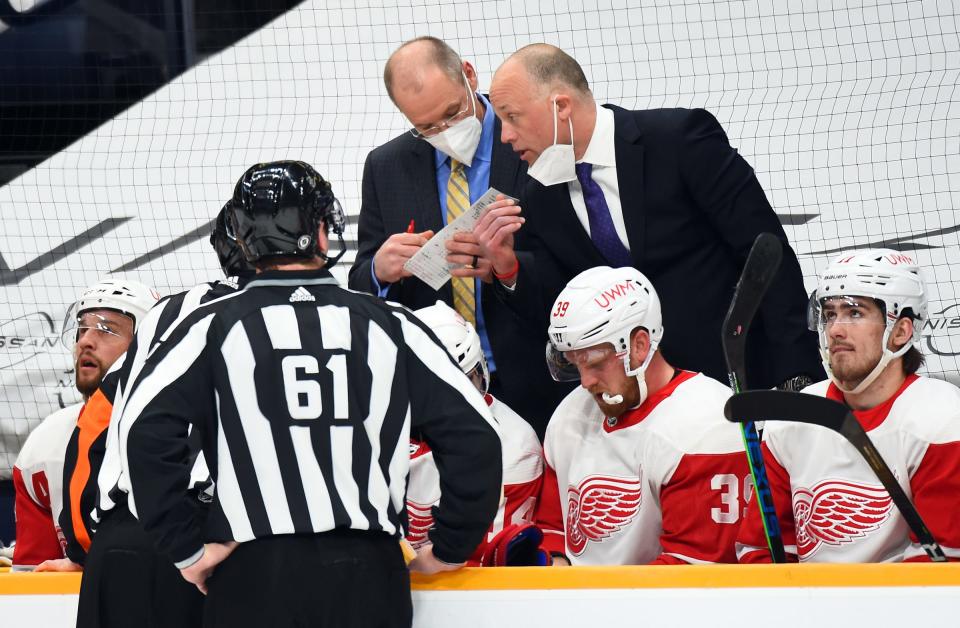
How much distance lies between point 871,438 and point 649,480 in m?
0.45

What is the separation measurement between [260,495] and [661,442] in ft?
→ 3.21

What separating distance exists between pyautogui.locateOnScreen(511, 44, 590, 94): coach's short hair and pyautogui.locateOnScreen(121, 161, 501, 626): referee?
3.61 ft

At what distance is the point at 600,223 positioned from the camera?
286cm

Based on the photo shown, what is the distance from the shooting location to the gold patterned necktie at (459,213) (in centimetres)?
306

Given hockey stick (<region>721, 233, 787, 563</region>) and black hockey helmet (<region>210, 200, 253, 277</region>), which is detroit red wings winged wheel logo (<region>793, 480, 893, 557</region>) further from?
black hockey helmet (<region>210, 200, 253, 277</region>)

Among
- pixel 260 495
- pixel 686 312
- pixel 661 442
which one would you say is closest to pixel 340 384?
Answer: pixel 260 495

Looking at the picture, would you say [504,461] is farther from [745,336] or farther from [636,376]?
[745,336]

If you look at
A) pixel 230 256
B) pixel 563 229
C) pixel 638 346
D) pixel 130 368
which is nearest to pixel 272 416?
pixel 130 368

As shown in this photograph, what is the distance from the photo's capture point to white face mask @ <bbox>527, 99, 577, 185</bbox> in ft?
9.16

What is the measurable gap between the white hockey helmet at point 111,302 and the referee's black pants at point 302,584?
131 cm

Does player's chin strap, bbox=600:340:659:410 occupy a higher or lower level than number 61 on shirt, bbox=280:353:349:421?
lower

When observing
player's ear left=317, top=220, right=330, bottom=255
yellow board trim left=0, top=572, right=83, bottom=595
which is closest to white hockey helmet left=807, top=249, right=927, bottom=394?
player's ear left=317, top=220, right=330, bottom=255

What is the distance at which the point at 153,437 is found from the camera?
5.74 feet

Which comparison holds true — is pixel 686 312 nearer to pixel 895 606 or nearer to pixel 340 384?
pixel 895 606
